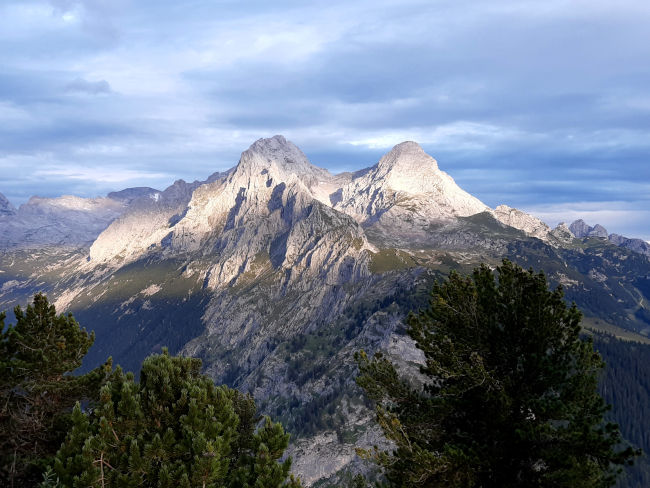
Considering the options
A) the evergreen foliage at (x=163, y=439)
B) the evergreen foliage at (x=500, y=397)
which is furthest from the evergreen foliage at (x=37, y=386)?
the evergreen foliage at (x=500, y=397)

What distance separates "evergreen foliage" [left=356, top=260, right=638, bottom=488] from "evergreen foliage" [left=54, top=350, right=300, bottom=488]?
5.76 m

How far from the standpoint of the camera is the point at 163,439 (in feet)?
66.9

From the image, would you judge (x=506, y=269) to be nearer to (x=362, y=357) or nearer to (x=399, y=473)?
(x=362, y=357)

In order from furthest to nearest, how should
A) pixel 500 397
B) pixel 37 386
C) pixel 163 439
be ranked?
pixel 37 386 < pixel 500 397 < pixel 163 439

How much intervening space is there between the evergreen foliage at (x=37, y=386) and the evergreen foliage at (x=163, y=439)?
132 inches

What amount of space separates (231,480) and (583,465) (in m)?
16.5

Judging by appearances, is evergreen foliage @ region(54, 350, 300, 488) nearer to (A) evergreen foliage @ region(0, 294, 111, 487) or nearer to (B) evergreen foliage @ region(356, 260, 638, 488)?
(A) evergreen foliage @ region(0, 294, 111, 487)

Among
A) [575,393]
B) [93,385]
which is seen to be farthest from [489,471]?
[93,385]

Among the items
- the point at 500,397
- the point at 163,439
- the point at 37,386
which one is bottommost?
the point at 163,439

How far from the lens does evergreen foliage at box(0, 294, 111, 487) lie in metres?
23.0

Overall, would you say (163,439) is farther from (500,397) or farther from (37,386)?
(500,397)

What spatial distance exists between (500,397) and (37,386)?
967 inches

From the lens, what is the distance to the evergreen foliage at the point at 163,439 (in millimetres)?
19297

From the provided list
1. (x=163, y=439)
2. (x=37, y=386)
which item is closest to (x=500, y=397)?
(x=163, y=439)
